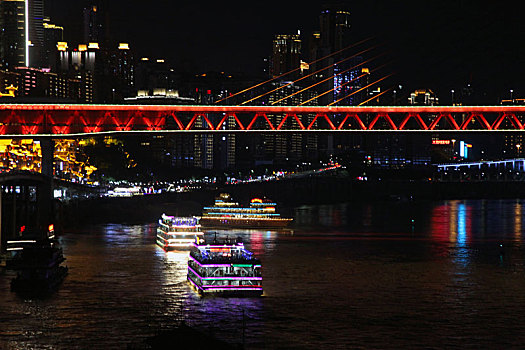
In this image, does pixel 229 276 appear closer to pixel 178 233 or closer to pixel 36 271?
pixel 36 271

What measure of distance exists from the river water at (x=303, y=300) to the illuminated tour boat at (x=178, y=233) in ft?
3.65

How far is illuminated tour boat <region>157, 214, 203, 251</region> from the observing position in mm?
64938

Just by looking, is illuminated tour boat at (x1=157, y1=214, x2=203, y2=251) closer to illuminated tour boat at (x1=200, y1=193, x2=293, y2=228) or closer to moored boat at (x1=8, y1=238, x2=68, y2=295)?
moored boat at (x1=8, y1=238, x2=68, y2=295)

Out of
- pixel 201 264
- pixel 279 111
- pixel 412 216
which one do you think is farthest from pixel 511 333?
pixel 412 216

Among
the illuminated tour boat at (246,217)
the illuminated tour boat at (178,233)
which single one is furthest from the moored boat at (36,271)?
the illuminated tour boat at (246,217)

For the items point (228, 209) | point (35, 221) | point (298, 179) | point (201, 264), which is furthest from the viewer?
point (298, 179)

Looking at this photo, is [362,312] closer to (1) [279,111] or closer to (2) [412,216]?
(1) [279,111]

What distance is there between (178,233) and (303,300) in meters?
23.2

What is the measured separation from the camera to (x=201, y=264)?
4391cm

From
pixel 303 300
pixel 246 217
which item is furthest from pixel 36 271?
pixel 246 217

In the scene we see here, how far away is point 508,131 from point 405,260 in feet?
81.7

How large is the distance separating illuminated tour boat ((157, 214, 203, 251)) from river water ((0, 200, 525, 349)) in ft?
3.65

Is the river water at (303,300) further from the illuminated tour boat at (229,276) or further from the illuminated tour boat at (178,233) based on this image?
the illuminated tour boat at (178,233)

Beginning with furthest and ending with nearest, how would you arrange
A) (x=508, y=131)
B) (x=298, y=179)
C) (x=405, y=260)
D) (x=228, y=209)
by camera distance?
(x=298, y=179) < (x=228, y=209) < (x=508, y=131) < (x=405, y=260)
